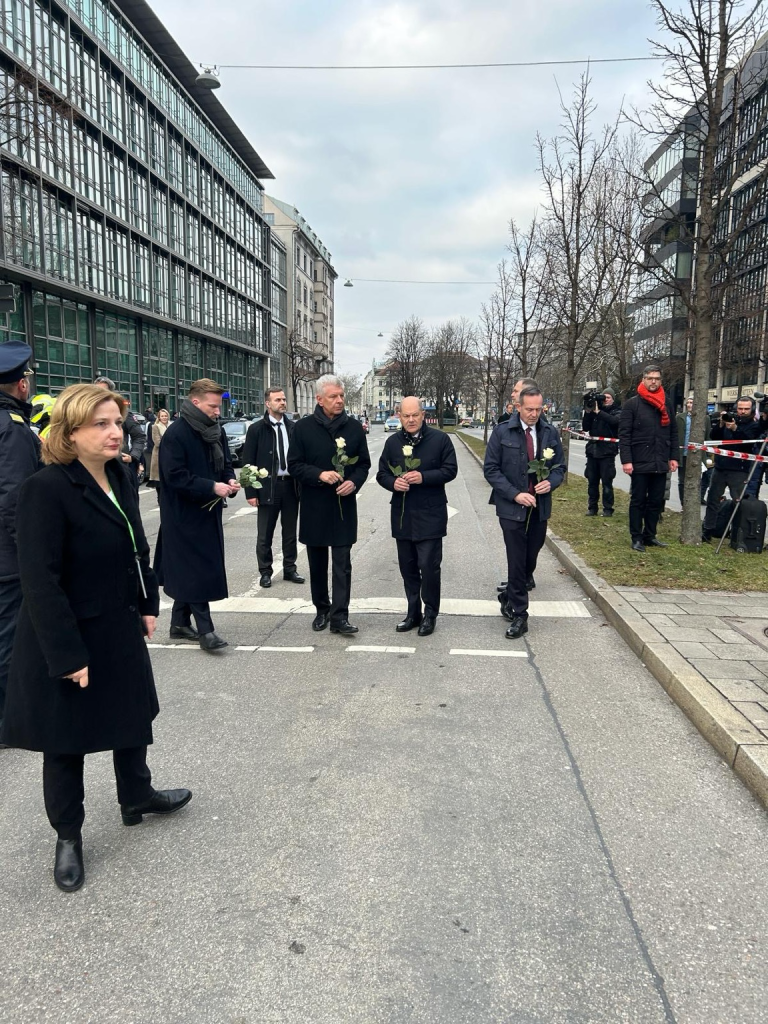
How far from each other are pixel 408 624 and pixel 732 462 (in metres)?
5.70

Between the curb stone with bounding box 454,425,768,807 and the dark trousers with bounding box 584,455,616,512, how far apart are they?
16.7 ft

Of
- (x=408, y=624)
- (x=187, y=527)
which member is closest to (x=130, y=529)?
(x=187, y=527)

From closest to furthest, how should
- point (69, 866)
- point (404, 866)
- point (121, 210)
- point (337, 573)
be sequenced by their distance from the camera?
point (69, 866) → point (404, 866) → point (337, 573) → point (121, 210)

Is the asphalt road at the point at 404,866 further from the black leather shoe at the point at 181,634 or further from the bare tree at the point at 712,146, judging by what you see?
the bare tree at the point at 712,146

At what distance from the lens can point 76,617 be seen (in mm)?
2727

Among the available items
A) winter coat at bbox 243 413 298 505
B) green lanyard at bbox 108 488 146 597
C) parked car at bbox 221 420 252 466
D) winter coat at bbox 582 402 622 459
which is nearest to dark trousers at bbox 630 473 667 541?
winter coat at bbox 582 402 622 459

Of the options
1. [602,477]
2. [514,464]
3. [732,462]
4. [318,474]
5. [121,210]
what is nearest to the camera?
[318,474]

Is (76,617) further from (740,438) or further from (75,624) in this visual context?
(740,438)

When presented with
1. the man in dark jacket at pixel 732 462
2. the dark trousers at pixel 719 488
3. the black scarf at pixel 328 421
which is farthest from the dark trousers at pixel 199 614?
the dark trousers at pixel 719 488

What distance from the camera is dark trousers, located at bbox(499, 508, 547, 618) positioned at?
6.08m

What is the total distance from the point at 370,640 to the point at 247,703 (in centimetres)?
155

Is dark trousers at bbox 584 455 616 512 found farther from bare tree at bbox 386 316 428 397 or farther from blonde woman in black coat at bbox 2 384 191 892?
bare tree at bbox 386 316 428 397

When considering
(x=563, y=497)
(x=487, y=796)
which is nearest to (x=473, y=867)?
(x=487, y=796)

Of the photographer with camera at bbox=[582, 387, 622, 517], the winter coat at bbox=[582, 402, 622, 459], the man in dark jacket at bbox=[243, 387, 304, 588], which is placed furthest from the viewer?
the photographer with camera at bbox=[582, 387, 622, 517]
